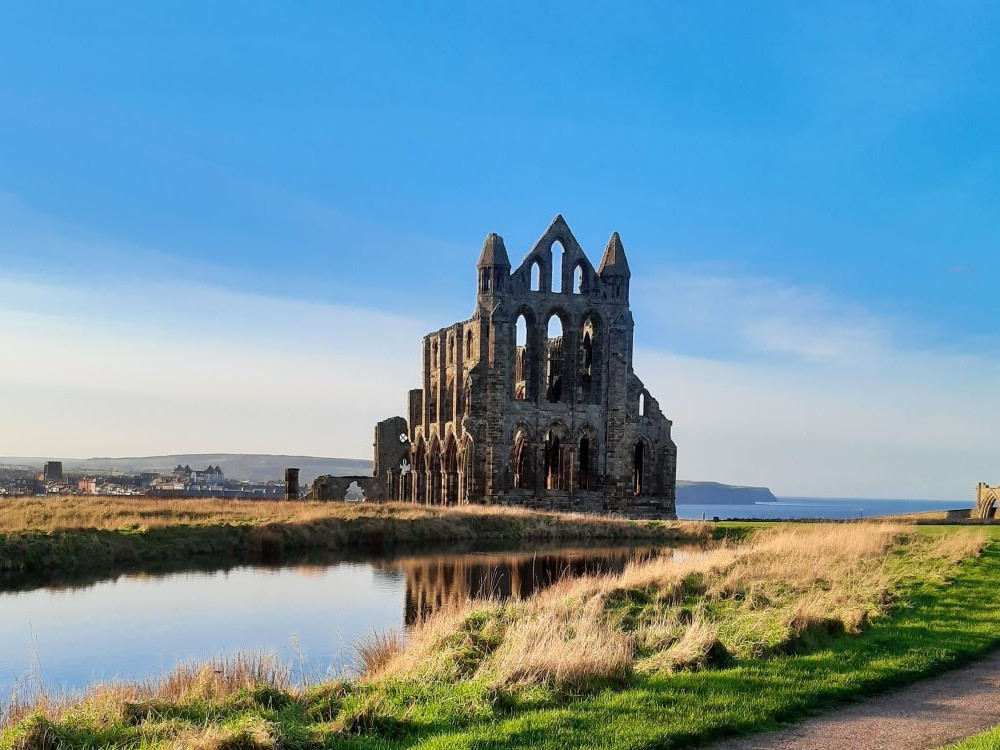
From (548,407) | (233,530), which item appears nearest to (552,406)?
(548,407)

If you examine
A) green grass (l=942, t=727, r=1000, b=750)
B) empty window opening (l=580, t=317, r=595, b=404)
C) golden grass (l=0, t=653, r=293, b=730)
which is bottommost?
golden grass (l=0, t=653, r=293, b=730)

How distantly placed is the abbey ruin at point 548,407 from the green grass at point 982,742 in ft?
150

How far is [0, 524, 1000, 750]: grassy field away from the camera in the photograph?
7945 mm

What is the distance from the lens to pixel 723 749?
26.0 ft

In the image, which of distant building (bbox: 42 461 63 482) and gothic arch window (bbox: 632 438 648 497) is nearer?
gothic arch window (bbox: 632 438 648 497)

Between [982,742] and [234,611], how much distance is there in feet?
49.1

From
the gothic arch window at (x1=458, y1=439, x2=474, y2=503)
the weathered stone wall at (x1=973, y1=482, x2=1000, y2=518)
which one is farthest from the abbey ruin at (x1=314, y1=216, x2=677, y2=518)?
the weathered stone wall at (x1=973, y1=482, x2=1000, y2=518)

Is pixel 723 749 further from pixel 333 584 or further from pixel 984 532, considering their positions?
pixel 984 532

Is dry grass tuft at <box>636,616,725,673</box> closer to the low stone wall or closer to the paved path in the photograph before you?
the paved path

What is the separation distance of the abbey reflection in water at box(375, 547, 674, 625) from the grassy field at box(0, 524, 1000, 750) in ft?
14.9

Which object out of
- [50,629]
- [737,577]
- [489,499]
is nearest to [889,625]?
[737,577]

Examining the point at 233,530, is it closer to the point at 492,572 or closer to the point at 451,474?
the point at 492,572

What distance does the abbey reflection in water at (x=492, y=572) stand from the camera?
2055 cm

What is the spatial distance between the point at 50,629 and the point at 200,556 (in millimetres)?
12010
